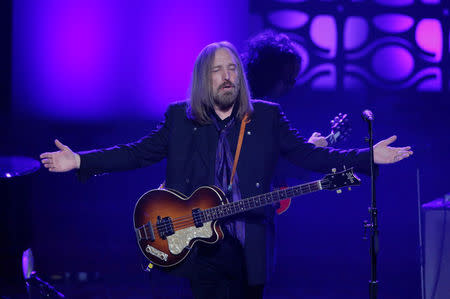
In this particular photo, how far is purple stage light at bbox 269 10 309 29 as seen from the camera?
592 centimetres

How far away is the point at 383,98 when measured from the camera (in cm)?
607

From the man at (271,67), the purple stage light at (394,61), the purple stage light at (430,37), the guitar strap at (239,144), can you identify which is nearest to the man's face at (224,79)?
the guitar strap at (239,144)

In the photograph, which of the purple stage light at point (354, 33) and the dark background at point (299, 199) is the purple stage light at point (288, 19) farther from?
the purple stage light at point (354, 33)

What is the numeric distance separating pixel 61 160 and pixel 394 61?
4.31 metres

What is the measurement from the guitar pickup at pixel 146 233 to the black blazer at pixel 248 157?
26 cm

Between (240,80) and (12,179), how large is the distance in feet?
7.55

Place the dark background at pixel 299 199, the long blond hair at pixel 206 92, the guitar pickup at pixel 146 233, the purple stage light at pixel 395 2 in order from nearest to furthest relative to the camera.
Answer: the guitar pickup at pixel 146 233 < the long blond hair at pixel 206 92 < the purple stage light at pixel 395 2 < the dark background at pixel 299 199

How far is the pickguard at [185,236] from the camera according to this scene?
285cm

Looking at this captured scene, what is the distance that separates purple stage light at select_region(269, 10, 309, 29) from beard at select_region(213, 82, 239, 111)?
3088 millimetres

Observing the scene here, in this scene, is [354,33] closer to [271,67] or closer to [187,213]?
[271,67]

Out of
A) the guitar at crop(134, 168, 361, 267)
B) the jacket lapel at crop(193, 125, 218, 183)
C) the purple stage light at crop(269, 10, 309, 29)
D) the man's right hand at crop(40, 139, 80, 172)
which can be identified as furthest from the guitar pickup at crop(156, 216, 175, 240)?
the purple stage light at crop(269, 10, 309, 29)

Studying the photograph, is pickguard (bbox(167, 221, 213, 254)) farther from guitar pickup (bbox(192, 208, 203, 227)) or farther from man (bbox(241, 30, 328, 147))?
man (bbox(241, 30, 328, 147))

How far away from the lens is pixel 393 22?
19.4ft

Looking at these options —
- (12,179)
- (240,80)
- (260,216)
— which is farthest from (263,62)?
(12,179)
